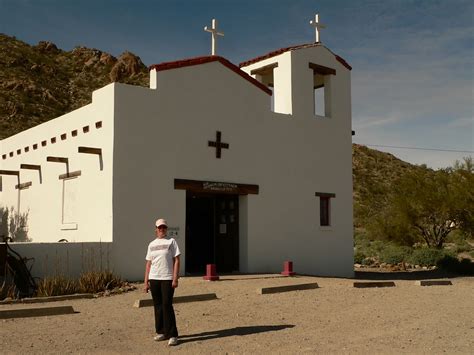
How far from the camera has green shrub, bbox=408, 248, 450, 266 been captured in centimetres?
2469

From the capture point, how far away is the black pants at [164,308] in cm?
796

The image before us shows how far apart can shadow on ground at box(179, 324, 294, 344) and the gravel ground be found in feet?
0.04

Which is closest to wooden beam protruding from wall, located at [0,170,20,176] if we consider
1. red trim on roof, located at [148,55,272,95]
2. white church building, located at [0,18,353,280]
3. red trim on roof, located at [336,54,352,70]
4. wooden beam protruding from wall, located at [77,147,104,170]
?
white church building, located at [0,18,353,280]

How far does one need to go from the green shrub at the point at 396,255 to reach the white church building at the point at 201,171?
642 centimetres

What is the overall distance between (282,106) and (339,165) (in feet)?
9.98

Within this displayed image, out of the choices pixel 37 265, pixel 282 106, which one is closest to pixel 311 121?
pixel 282 106

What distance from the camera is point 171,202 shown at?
51.6 feet

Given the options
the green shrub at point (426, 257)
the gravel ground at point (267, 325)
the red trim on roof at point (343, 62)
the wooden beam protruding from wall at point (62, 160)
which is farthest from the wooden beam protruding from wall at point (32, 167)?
the green shrub at point (426, 257)

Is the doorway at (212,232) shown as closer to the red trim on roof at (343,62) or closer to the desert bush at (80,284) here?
the desert bush at (80,284)

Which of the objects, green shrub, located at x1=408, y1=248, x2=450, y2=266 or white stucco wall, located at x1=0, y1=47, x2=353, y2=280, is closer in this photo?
white stucco wall, located at x1=0, y1=47, x2=353, y2=280

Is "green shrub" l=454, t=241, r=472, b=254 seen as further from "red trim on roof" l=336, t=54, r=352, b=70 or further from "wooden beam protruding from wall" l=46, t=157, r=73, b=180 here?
"wooden beam protruding from wall" l=46, t=157, r=73, b=180

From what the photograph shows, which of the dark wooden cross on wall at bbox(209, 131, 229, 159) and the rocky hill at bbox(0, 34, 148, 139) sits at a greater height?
the rocky hill at bbox(0, 34, 148, 139)

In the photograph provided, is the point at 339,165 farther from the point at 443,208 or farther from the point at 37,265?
the point at 37,265

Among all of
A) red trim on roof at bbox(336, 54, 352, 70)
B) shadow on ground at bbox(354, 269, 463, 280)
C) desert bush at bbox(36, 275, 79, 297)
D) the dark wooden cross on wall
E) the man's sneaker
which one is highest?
red trim on roof at bbox(336, 54, 352, 70)
